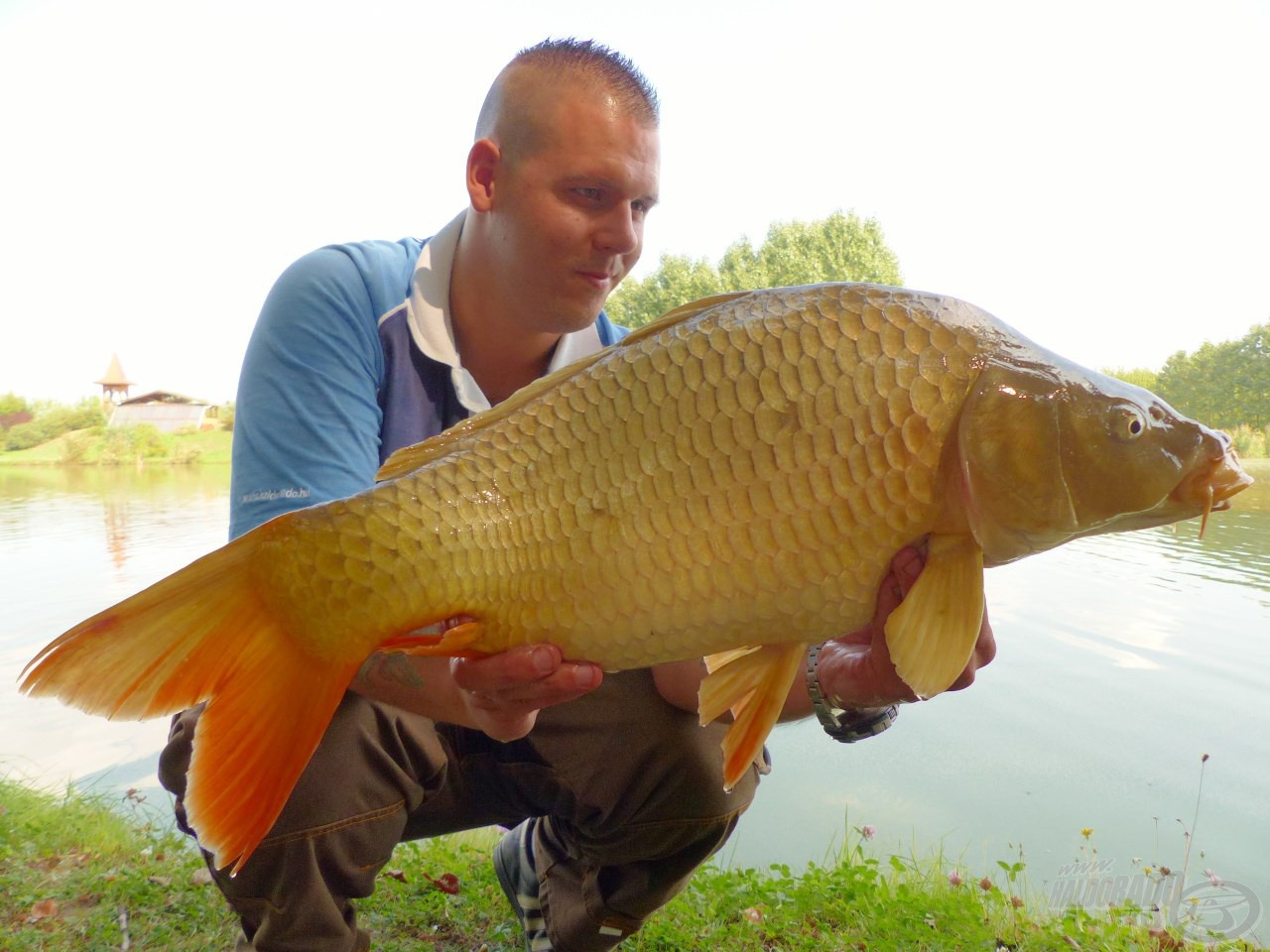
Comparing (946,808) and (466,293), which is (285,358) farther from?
(946,808)

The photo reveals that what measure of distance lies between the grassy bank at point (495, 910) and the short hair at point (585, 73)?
1588 millimetres

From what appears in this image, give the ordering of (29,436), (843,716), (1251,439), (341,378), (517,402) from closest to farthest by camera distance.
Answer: (517,402), (843,716), (341,378), (1251,439), (29,436)

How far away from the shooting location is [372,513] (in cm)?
89

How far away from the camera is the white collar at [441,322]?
1520mm

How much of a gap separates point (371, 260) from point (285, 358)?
28cm

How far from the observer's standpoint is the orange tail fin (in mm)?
836

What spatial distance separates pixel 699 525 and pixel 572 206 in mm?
906

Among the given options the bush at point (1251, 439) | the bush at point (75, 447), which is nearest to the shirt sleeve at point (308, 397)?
the bush at point (1251, 439)

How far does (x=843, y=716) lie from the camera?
1.32 metres

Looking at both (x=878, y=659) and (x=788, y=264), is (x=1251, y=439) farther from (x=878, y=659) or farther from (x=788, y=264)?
(x=788, y=264)

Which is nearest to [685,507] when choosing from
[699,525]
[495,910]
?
[699,525]

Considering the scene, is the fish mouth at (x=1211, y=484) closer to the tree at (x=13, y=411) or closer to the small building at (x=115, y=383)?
the tree at (x=13, y=411)

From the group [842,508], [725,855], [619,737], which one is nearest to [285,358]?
[619,737]

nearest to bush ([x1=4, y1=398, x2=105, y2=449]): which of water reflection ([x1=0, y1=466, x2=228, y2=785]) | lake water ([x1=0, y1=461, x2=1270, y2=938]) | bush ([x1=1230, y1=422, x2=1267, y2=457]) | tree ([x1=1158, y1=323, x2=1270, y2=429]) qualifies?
water reflection ([x1=0, y1=466, x2=228, y2=785])
